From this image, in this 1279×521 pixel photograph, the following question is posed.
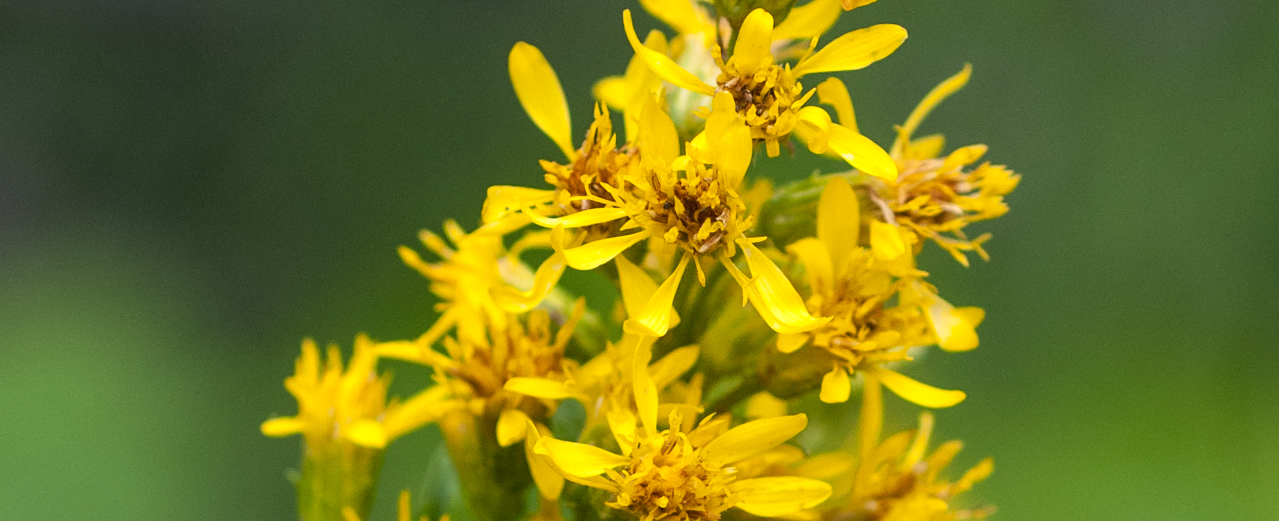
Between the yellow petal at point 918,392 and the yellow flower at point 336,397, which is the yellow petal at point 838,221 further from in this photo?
the yellow flower at point 336,397

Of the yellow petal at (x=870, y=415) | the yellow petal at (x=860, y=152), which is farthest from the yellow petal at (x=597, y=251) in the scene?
the yellow petal at (x=870, y=415)

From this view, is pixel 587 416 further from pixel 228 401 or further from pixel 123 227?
pixel 123 227

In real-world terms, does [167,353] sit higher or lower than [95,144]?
lower

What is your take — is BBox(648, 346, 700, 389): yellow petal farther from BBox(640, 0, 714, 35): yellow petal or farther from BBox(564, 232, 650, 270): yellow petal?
BBox(640, 0, 714, 35): yellow petal

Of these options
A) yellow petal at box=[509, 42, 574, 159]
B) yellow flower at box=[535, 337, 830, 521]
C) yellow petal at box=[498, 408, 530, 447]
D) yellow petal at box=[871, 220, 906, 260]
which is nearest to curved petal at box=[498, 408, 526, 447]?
yellow petal at box=[498, 408, 530, 447]

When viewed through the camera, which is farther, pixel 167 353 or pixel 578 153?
pixel 167 353

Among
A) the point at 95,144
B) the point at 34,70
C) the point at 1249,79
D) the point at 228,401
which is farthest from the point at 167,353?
the point at 1249,79
